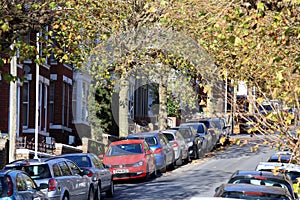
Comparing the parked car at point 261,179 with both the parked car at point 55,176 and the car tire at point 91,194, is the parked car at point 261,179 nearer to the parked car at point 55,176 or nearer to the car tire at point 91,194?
the parked car at point 55,176

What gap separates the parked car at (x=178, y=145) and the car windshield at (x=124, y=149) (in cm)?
490

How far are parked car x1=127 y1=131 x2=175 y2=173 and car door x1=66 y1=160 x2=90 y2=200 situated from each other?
9673mm

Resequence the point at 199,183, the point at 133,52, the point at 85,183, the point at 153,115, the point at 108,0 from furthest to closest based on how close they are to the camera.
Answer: the point at 153,115, the point at 133,52, the point at 108,0, the point at 199,183, the point at 85,183

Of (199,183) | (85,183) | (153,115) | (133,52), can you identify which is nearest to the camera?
(85,183)

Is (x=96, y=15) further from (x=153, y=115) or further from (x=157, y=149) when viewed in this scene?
(x=153, y=115)

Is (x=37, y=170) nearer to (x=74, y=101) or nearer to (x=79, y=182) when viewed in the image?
(x=79, y=182)

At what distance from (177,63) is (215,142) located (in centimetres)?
1011

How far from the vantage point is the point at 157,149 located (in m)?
28.5

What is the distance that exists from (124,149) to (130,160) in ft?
3.55

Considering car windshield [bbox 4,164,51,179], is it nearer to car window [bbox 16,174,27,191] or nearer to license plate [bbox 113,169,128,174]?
car window [bbox 16,174,27,191]

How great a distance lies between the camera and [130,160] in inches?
1010

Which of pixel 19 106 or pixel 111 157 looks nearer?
pixel 111 157

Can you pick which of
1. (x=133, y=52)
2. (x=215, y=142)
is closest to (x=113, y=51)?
(x=133, y=52)

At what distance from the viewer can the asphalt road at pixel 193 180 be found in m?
21.5
